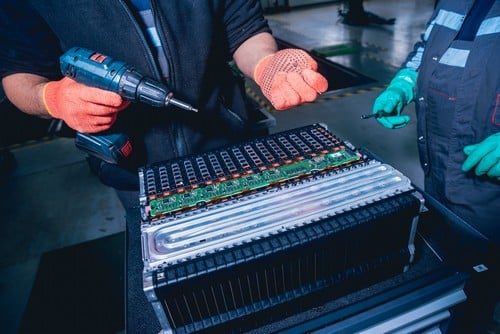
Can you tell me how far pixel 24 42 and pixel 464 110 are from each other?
163cm

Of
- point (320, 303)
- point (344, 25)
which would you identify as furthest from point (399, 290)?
point (344, 25)

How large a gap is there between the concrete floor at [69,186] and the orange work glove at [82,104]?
1721mm

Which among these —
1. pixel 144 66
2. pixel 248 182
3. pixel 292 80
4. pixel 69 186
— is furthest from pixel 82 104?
pixel 69 186

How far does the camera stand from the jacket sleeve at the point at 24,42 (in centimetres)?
97

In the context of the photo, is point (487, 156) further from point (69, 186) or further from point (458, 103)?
point (69, 186)

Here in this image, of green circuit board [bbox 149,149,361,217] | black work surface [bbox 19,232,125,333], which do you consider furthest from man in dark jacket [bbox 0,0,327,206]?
black work surface [bbox 19,232,125,333]

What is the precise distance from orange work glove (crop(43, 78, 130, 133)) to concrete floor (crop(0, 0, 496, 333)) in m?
1.72

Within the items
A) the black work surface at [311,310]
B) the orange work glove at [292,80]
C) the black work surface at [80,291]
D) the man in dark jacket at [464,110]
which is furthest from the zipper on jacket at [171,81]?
the black work surface at [80,291]

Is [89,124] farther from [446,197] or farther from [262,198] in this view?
[446,197]

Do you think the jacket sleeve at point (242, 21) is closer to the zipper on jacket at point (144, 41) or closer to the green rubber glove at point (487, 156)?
the zipper on jacket at point (144, 41)

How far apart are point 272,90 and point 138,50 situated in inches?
18.9

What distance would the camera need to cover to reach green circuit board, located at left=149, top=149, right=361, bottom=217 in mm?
807

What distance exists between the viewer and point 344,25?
891cm

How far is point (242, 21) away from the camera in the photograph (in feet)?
4.26
